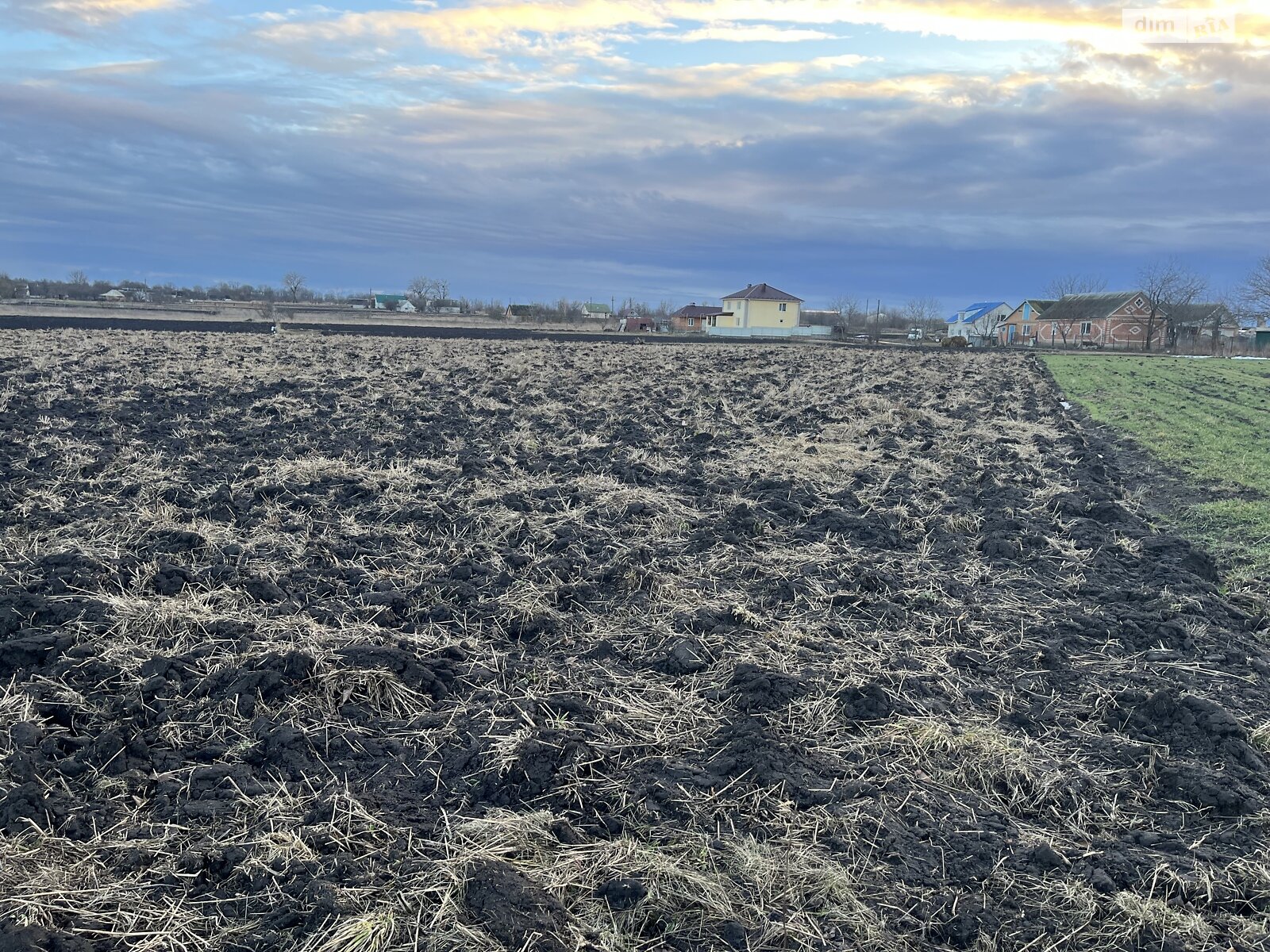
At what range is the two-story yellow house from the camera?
3834 inches

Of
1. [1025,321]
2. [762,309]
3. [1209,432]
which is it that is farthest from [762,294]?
[1209,432]

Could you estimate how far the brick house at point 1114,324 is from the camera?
284ft

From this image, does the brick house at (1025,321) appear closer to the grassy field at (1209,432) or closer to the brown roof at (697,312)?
the brown roof at (697,312)

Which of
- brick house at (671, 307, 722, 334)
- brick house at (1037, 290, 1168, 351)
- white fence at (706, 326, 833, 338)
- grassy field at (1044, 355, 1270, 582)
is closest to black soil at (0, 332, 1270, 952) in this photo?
grassy field at (1044, 355, 1270, 582)

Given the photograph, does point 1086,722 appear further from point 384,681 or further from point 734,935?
point 384,681

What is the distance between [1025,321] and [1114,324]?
15243mm

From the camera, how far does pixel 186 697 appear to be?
15.2 ft

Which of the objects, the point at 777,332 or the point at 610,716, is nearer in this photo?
the point at 610,716

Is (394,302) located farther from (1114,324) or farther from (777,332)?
(1114,324)

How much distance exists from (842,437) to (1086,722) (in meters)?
9.65

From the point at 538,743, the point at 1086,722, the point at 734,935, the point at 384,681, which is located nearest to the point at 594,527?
the point at 384,681

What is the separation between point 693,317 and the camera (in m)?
108

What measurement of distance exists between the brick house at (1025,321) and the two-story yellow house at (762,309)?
23598mm

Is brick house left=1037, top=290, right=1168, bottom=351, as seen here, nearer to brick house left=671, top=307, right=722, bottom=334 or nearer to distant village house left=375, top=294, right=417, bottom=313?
brick house left=671, top=307, right=722, bottom=334
